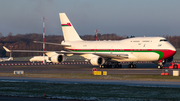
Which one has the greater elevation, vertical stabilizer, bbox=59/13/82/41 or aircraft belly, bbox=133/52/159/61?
vertical stabilizer, bbox=59/13/82/41

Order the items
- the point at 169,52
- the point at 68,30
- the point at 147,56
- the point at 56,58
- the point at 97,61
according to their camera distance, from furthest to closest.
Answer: the point at 68,30 < the point at 56,58 < the point at 147,56 < the point at 97,61 < the point at 169,52

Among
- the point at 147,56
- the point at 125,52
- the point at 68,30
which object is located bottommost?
the point at 147,56

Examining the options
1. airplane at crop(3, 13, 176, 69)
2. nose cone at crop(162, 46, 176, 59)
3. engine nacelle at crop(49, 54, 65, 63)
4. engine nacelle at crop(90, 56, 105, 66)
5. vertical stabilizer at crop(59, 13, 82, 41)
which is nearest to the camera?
nose cone at crop(162, 46, 176, 59)

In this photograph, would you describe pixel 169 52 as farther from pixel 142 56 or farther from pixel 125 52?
pixel 125 52

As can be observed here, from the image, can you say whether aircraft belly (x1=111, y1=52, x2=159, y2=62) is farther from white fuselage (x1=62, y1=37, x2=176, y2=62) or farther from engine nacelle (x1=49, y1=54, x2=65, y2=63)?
engine nacelle (x1=49, y1=54, x2=65, y2=63)

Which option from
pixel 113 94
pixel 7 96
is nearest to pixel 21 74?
pixel 7 96

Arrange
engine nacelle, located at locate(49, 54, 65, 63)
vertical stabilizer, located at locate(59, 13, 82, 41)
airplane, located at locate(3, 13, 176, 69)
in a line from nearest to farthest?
airplane, located at locate(3, 13, 176, 69)
engine nacelle, located at locate(49, 54, 65, 63)
vertical stabilizer, located at locate(59, 13, 82, 41)

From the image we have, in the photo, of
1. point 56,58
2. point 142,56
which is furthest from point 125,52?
point 56,58

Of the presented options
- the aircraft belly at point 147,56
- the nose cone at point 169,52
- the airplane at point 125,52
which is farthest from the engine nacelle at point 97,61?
the nose cone at point 169,52

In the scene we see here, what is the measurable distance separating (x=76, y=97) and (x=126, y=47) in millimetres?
31081

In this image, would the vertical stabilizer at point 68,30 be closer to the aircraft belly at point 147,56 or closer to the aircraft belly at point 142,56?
the aircraft belly at point 142,56

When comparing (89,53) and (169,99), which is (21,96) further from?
(89,53)

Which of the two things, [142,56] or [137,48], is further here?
[137,48]

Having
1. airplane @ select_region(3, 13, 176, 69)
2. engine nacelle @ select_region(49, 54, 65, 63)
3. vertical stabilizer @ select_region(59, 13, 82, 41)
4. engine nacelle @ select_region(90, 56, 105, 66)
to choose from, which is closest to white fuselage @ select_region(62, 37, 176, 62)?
airplane @ select_region(3, 13, 176, 69)
